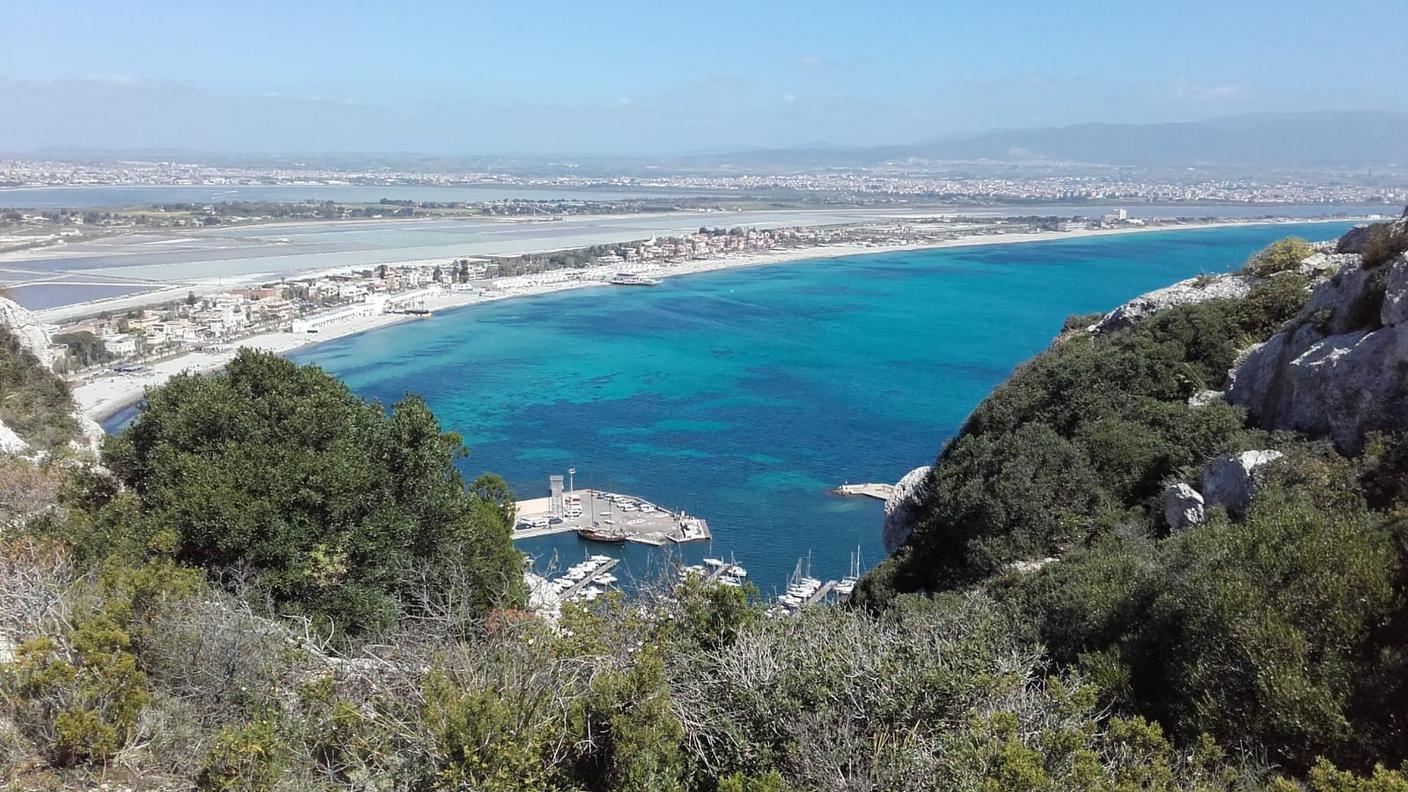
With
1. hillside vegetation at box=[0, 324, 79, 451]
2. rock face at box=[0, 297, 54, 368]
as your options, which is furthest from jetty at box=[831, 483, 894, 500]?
rock face at box=[0, 297, 54, 368]

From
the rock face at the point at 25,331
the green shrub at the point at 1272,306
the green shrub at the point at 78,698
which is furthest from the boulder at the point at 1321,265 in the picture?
the rock face at the point at 25,331

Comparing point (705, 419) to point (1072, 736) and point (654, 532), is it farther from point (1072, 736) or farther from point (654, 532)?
point (1072, 736)

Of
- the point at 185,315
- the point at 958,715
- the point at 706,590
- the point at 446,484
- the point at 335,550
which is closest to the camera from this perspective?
the point at 958,715

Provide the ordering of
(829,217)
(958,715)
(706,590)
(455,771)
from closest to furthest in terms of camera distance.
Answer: (455,771)
(958,715)
(706,590)
(829,217)

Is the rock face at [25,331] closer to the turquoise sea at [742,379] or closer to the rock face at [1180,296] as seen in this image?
the turquoise sea at [742,379]

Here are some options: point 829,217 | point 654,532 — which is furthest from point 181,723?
point 829,217

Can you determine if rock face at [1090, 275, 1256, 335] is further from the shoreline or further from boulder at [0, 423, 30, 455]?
boulder at [0, 423, 30, 455]

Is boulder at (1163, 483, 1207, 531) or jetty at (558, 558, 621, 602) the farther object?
jetty at (558, 558, 621, 602)
